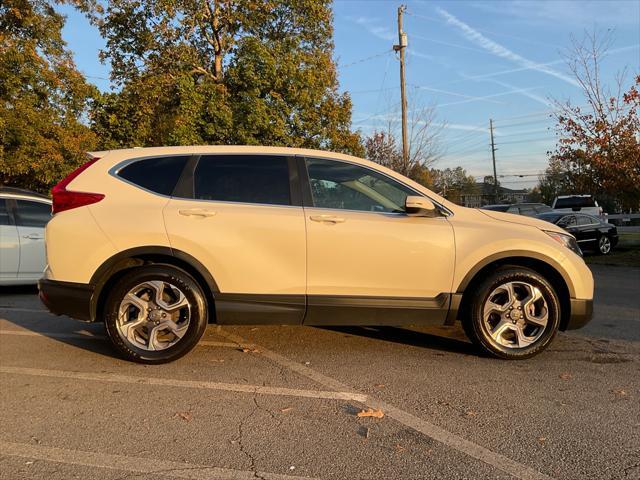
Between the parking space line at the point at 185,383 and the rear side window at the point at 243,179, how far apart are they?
61.1 inches

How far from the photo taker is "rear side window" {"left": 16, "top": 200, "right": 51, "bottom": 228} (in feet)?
25.5

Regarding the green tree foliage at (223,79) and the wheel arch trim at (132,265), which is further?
the green tree foliage at (223,79)

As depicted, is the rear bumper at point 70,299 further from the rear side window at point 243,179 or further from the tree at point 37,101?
the tree at point 37,101

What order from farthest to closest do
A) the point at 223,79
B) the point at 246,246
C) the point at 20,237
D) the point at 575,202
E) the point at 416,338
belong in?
the point at 575,202, the point at 223,79, the point at 20,237, the point at 416,338, the point at 246,246

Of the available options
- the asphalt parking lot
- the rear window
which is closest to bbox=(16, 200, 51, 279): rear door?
the asphalt parking lot

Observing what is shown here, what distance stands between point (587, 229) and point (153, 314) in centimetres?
1357

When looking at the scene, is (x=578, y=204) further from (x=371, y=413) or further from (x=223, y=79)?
(x=371, y=413)

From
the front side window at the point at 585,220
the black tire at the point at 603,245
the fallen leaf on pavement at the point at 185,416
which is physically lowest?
the fallen leaf on pavement at the point at 185,416

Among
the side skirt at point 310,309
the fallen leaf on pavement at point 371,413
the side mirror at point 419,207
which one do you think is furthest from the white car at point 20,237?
the fallen leaf on pavement at point 371,413

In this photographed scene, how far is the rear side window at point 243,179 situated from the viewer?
441 cm

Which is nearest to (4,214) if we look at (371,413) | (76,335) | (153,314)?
(76,335)

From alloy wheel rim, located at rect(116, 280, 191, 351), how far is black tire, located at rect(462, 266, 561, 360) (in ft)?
8.20

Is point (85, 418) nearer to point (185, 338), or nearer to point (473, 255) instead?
point (185, 338)

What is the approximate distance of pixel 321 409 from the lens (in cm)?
348
